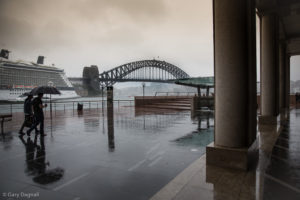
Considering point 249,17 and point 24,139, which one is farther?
point 24,139

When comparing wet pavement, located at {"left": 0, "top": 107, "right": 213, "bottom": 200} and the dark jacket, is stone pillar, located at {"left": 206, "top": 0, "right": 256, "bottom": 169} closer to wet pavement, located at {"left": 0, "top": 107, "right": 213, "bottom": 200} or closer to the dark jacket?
wet pavement, located at {"left": 0, "top": 107, "right": 213, "bottom": 200}

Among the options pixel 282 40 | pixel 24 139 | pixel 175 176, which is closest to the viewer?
pixel 175 176

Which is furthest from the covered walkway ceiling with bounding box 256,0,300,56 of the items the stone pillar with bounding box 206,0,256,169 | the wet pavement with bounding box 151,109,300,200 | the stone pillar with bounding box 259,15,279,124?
the wet pavement with bounding box 151,109,300,200

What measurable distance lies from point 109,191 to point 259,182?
98.0 inches

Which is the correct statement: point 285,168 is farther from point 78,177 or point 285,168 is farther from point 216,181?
point 78,177

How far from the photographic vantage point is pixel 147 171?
4309 millimetres

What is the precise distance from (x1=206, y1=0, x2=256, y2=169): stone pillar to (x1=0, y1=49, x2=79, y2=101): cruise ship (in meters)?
56.0

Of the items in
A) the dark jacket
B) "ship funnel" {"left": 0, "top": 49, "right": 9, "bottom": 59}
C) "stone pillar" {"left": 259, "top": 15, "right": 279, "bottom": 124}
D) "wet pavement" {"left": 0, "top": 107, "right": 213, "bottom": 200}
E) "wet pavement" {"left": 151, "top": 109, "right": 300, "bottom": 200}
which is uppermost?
"ship funnel" {"left": 0, "top": 49, "right": 9, "bottom": 59}

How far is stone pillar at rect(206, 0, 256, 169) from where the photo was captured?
4215 millimetres

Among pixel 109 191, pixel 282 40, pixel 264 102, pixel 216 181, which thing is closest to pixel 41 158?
pixel 109 191

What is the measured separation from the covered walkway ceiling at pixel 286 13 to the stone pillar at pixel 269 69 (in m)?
0.42

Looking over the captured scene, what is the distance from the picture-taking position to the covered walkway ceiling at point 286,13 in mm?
9516

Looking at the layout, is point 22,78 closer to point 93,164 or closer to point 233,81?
point 93,164

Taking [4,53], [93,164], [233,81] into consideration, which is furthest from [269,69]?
[4,53]
